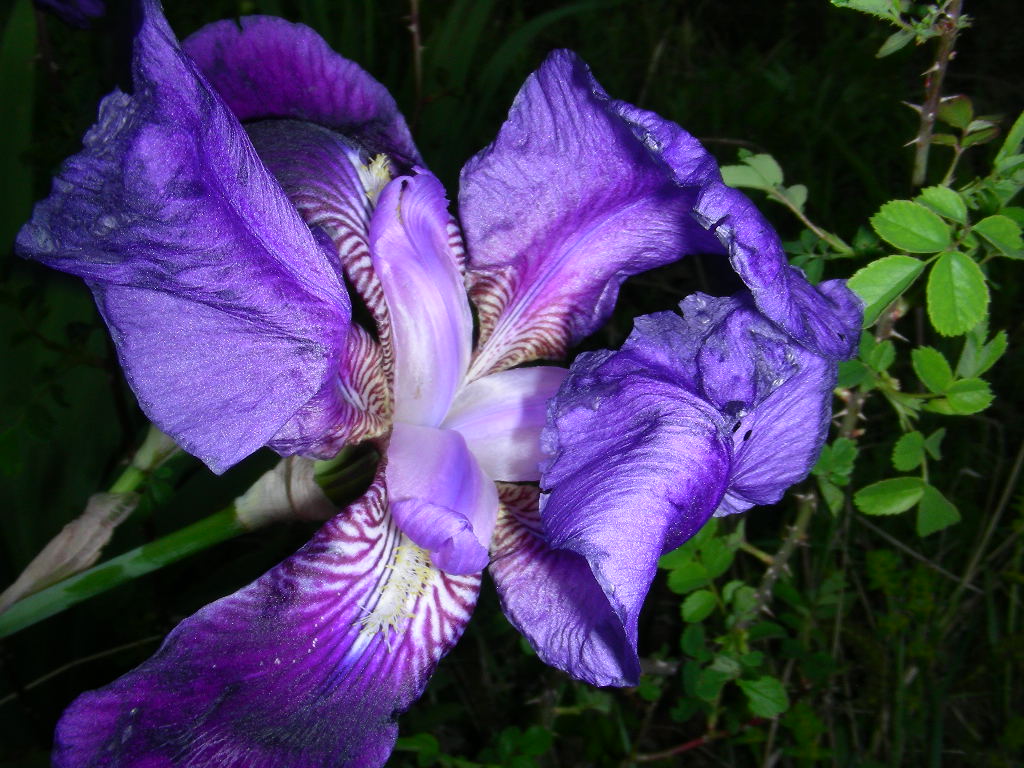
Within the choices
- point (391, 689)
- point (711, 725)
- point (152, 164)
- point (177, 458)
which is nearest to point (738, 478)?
point (391, 689)

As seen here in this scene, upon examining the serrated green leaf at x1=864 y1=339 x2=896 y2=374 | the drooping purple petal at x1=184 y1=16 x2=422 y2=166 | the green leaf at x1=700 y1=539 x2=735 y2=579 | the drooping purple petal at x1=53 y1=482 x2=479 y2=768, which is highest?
the drooping purple petal at x1=184 y1=16 x2=422 y2=166

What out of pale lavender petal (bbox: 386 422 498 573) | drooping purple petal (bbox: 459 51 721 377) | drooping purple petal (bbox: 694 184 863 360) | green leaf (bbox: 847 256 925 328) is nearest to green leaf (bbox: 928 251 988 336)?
green leaf (bbox: 847 256 925 328)

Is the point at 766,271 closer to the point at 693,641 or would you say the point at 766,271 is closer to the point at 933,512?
the point at 933,512

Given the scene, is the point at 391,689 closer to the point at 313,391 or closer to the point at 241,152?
the point at 313,391

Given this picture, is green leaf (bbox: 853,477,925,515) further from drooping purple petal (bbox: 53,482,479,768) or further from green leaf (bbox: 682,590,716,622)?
drooping purple petal (bbox: 53,482,479,768)

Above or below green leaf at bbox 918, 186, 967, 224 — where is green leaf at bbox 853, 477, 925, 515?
below

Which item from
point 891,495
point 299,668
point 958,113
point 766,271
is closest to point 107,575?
point 299,668
